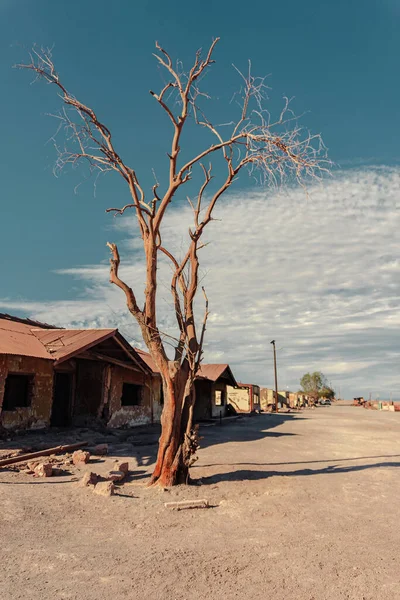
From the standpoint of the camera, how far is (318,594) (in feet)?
13.3

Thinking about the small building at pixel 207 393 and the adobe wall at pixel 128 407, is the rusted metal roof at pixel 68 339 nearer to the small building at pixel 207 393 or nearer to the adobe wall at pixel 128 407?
the adobe wall at pixel 128 407

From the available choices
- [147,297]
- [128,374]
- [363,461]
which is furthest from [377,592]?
[128,374]

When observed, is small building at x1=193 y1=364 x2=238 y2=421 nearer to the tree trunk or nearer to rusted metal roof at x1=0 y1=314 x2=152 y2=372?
rusted metal roof at x1=0 y1=314 x2=152 y2=372

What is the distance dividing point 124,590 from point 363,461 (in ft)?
32.4

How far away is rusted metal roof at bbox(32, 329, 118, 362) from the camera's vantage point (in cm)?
1490

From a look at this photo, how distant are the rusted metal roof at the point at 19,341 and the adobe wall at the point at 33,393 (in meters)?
0.32

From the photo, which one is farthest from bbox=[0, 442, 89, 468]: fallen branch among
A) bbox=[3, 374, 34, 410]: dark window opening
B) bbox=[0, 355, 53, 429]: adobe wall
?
bbox=[3, 374, 34, 410]: dark window opening

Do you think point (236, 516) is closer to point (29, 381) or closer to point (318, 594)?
point (318, 594)

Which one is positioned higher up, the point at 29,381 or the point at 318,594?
the point at 29,381

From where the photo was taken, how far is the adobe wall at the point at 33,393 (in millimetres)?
13352

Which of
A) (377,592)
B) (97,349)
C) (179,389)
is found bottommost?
(377,592)

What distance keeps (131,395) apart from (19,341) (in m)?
8.13

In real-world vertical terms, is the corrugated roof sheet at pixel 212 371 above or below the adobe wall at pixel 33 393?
above

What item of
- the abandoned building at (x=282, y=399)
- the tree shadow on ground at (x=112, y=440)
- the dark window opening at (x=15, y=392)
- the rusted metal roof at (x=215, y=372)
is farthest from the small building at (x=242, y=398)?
the dark window opening at (x=15, y=392)
